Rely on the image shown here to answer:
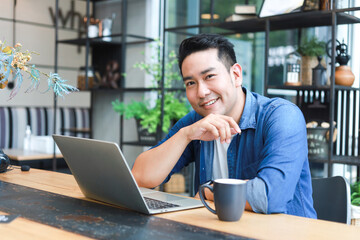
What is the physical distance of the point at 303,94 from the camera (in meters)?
3.25

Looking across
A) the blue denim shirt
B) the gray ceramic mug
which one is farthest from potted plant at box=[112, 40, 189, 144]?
the gray ceramic mug

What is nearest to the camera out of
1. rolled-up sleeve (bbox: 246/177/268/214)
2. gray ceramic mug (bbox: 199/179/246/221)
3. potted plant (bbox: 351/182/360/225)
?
gray ceramic mug (bbox: 199/179/246/221)

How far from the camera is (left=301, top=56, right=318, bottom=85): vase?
3.01 metres

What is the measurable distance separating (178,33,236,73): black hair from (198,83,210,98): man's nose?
0.12 m

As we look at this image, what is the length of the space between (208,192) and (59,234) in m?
0.55

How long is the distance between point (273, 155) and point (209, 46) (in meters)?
0.47

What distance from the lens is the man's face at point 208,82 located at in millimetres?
1561

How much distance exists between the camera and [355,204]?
2.70m

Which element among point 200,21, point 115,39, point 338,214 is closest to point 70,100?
point 115,39

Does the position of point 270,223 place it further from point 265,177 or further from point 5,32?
point 5,32

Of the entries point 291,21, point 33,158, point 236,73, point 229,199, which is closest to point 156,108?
point 33,158

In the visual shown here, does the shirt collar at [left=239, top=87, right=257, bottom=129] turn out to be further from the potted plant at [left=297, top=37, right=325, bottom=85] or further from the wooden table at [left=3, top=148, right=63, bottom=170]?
the wooden table at [left=3, top=148, right=63, bottom=170]

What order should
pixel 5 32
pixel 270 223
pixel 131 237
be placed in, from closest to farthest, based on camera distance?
1. pixel 131 237
2. pixel 270 223
3. pixel 5 32

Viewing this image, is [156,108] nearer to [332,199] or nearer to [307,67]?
[307,67]
